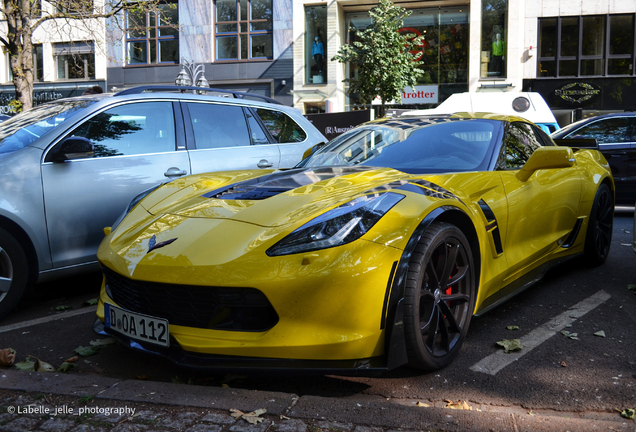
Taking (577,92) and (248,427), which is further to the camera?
(577,92)

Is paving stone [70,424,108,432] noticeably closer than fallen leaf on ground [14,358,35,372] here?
Yes

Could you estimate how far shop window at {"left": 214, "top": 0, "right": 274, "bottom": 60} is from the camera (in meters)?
26.0

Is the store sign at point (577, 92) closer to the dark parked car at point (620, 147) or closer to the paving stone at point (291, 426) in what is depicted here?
the dark parked car at point (620, 147)

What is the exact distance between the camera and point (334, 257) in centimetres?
241

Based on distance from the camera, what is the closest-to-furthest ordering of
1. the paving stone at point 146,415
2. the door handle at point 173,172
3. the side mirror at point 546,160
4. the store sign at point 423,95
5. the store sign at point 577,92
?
1. the paving stone at point 146,415
2. the side mirror at point 546,160
3. the door handle at point 173,172
4. the store sign at point 577,92
5. the store sign at point 423,95

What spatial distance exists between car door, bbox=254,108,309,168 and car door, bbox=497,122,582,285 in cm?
244

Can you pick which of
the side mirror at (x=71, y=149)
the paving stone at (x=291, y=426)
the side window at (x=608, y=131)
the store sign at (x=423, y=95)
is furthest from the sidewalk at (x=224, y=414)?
the store sign at (x=423, y=95)

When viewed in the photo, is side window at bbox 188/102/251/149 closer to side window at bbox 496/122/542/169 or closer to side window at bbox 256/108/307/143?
side window at bbox 256/108/307/143

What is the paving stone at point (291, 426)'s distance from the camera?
213 cm

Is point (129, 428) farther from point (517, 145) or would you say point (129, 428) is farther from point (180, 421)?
point (517, 145)

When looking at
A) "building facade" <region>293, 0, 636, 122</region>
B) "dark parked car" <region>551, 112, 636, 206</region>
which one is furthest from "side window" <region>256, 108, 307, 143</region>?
"building facade" <region>293, 0, 636, 122</region>

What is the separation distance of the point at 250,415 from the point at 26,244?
8.16 ft

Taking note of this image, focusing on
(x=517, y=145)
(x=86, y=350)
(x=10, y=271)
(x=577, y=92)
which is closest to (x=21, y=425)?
(x=86, y=350)

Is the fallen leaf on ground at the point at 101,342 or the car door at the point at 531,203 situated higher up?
the car door at the point at 531,203
